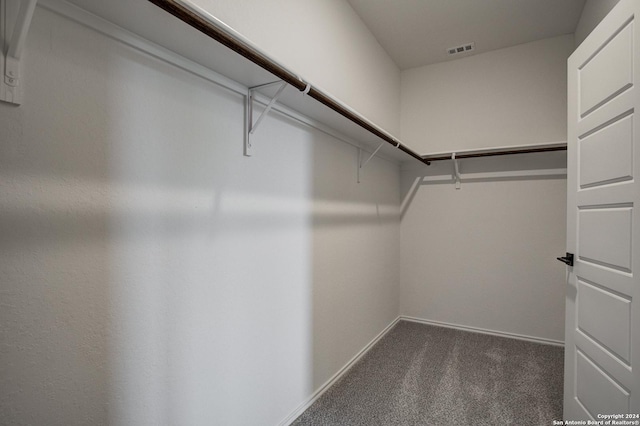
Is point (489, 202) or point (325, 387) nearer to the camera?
point (325, 387)

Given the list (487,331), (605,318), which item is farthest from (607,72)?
(487,331)

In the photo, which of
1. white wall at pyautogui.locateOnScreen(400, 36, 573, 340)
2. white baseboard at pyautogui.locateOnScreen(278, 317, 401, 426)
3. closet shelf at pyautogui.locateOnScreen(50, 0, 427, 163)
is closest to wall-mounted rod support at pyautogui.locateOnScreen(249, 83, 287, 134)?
closet shelf at pyautogui.locateOnScreen(50, 0, 427, 163)

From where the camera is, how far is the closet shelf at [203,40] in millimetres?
848

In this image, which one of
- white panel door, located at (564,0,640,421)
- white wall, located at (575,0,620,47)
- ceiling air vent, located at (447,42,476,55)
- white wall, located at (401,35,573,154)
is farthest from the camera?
ceiling air vent, located at (447,42,476,55)

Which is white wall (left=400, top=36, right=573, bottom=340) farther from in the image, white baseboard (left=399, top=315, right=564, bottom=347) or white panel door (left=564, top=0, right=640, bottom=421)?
white panel door (left=564, top=0, right=640, bottom=421)

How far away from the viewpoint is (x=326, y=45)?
205cm

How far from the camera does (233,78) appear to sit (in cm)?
133

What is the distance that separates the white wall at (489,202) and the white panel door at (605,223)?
1.33m

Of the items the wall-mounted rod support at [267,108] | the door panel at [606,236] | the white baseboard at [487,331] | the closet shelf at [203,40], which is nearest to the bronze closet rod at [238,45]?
the closet shelf at [203,40]

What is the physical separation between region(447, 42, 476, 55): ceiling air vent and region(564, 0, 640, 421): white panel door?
140cm

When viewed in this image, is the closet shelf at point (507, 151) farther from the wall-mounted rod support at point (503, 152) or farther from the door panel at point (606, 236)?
the door panel at point (606, 236)

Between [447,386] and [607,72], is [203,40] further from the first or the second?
[447,386]

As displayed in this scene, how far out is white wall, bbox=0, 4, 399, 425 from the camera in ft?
2.65

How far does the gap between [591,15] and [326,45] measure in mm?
1907
